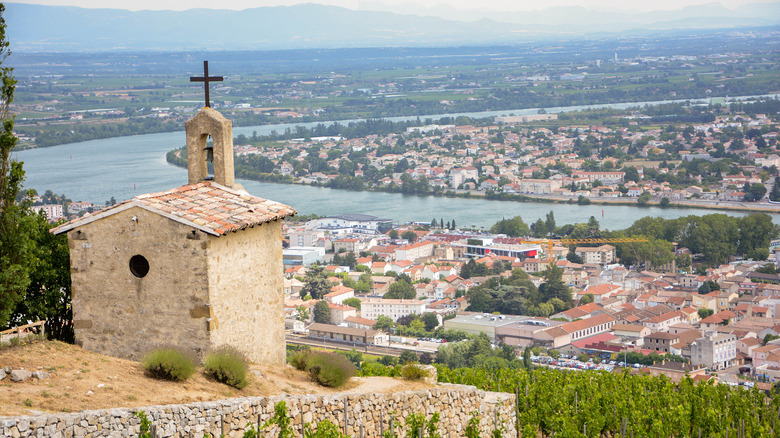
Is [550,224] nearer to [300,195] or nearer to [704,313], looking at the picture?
[704,313]

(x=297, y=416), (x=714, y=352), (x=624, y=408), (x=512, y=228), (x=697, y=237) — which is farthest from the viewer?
(x=512, y=228)

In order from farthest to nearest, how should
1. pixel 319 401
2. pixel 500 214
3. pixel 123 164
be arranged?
pixel 123 164 → pixel 500 214 → pixel 319 401

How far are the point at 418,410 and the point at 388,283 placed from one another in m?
33.2

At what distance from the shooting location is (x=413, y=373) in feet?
20.7

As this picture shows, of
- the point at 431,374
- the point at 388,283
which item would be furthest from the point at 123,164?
the point at 431,374

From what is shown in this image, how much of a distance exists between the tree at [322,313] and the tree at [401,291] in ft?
14.1

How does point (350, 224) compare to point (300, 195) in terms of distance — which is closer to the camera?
point (350, 224)

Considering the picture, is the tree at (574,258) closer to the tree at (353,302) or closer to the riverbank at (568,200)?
the tree at (353,302)

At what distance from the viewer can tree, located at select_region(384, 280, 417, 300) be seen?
36.5 meters

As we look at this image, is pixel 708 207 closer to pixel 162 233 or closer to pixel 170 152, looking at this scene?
pixel 170 152

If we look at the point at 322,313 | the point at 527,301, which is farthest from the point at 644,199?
the point at 322,313

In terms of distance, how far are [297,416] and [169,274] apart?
106 cm

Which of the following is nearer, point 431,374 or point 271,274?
point 271,274

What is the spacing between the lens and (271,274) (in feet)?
19.6
